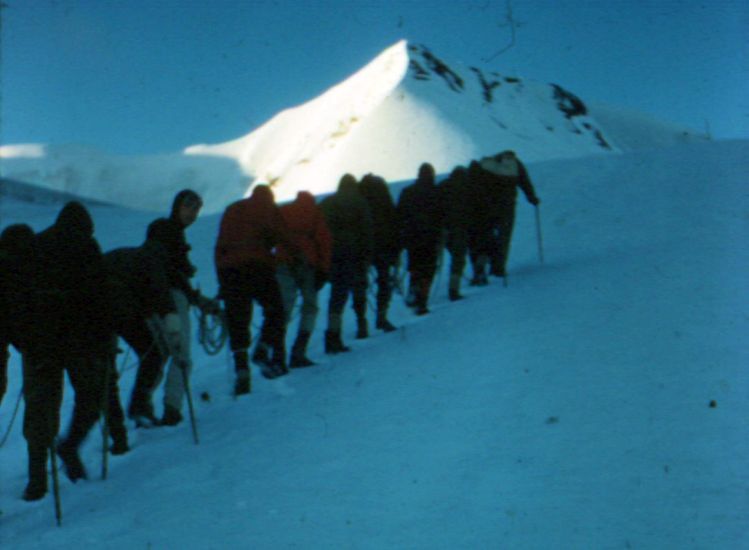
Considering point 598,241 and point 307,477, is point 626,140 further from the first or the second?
point 307,477

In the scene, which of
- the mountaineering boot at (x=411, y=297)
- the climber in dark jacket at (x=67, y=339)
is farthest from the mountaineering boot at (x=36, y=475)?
the mountaineering boot at (x=411, y=297)

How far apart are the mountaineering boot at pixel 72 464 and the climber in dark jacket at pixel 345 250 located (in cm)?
283

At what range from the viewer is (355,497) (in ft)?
13.0

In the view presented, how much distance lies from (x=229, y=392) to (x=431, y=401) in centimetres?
230

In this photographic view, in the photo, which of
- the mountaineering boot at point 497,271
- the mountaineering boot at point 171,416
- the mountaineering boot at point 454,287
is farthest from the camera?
the mountaineering boot at point 497,271

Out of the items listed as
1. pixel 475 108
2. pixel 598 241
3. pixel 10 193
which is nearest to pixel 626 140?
pixel 475 108

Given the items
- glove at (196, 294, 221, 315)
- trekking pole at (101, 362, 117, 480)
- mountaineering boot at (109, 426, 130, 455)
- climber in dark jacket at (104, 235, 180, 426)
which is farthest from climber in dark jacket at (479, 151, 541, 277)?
trekking pole at (101, 362, 117, 480)

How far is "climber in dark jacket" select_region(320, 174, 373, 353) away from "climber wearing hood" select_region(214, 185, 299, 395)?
952 mm

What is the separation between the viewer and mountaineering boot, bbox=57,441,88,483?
5.11m

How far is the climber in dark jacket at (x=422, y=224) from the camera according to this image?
329 inches

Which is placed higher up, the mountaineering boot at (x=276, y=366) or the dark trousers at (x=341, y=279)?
the dark trousers at (x=341, y=279)

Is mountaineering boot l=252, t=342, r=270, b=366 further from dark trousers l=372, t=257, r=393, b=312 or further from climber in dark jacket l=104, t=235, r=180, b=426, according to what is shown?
dark trousers l=372, t=257, r=393, b=312

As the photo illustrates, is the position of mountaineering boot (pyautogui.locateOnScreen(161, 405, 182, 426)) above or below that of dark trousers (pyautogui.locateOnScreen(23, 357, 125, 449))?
below

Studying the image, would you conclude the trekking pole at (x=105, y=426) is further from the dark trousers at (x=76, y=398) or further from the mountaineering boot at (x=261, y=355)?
the mountaineering boot at (x=261, y=355)
